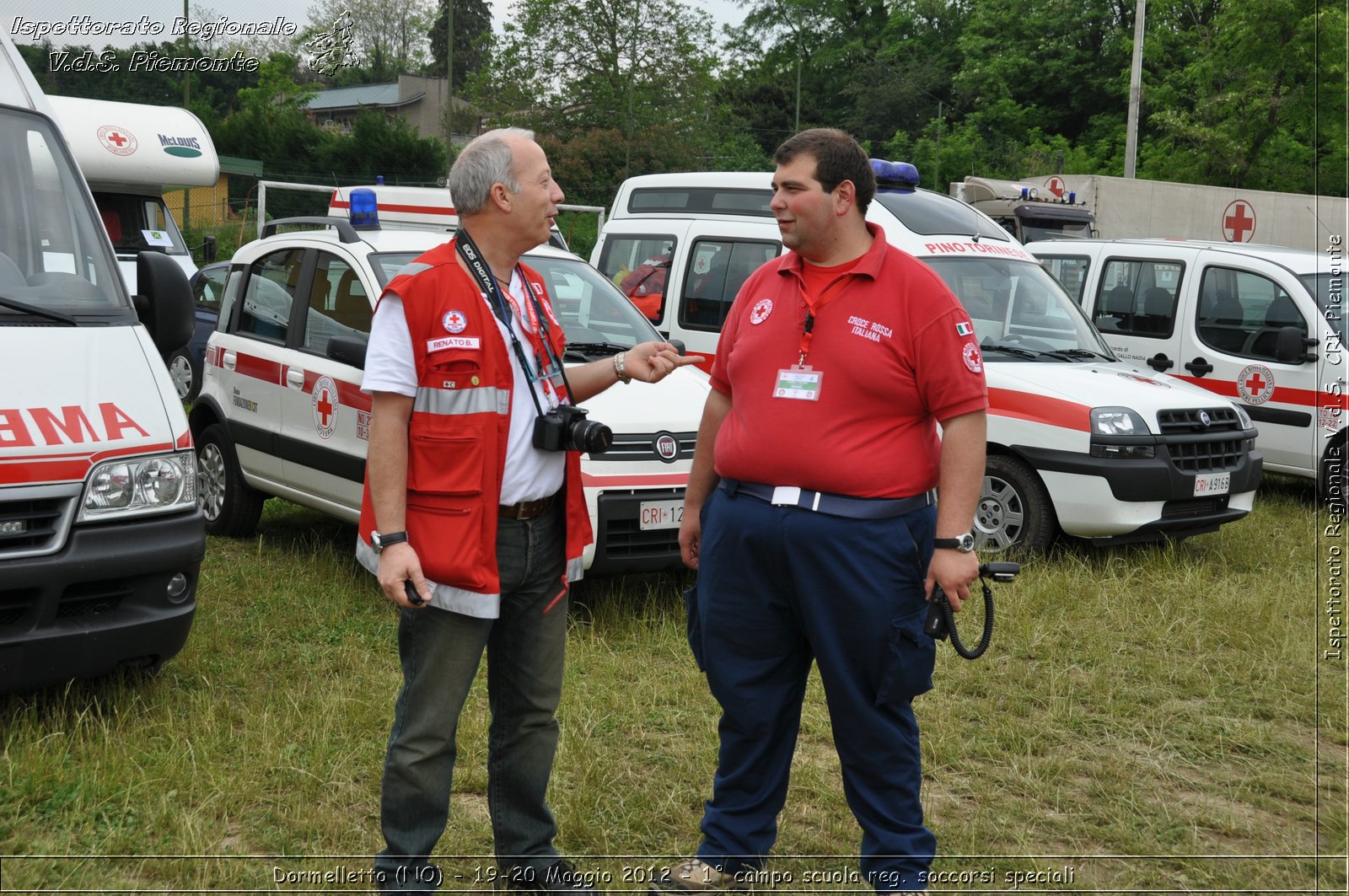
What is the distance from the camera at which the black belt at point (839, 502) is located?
9.97 feet

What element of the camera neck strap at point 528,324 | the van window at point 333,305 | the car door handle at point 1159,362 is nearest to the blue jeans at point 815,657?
the camera neck strap at point 528,324

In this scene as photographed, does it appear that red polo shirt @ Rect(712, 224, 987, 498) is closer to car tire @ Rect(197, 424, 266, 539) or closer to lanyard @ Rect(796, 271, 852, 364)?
lanyard @ Rect(796, 271, 852, 364)

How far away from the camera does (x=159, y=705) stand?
4.51m

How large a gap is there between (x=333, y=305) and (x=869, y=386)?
4.15 metres

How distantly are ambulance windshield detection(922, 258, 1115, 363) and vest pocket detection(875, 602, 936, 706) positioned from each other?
4758 millimetres

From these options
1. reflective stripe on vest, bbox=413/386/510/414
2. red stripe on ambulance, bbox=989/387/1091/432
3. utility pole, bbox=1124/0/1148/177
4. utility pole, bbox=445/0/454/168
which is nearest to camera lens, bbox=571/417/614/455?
reflective stripe on vest, bbox=413/386/510/414

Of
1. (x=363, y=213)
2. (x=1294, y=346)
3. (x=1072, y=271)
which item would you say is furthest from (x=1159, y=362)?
(x=363, y=213)

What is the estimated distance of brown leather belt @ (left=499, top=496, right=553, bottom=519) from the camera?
3039 mm

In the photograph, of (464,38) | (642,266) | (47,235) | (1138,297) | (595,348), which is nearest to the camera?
(47,235)

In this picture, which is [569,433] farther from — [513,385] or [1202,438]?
[1202,438]

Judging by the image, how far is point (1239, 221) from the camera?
16.8 meters

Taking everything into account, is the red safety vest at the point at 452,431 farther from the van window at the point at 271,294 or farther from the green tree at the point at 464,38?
the green tree at the point at 464,38

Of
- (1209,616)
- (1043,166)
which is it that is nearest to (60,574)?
(1209,616)

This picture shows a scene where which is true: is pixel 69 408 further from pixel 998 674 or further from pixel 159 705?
pixel 998 674
